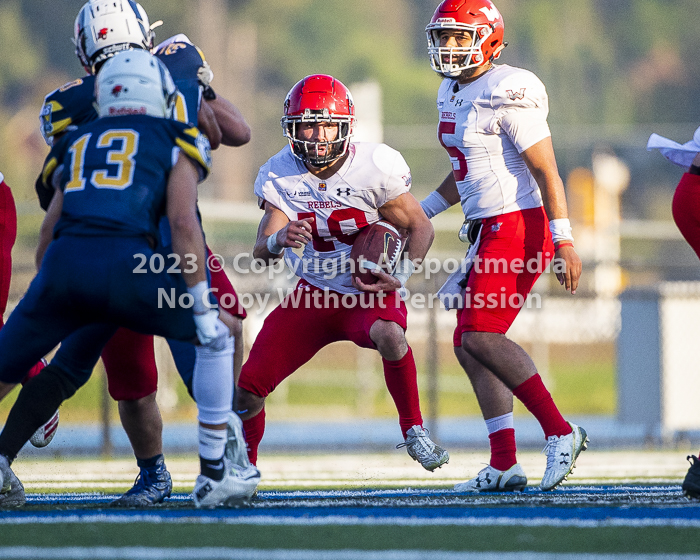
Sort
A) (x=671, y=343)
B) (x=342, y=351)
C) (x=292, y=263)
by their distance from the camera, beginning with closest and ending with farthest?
Result: (x=292, y=263) < (x=671, y=343) < (x=342, y=351)

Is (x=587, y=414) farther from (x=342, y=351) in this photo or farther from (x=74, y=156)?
(x=74, y=156)

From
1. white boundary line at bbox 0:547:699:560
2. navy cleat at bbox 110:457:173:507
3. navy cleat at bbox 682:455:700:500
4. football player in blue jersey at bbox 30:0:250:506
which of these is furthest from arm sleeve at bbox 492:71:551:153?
white boundary line at bbox 0:547:699:560

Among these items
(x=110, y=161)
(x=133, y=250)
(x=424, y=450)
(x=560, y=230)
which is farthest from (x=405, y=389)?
(x=110, y=161)

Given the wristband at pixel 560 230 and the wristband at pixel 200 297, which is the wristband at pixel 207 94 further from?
the wristband at pixel 560 230

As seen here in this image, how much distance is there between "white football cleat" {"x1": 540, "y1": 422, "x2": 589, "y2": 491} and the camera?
4.11 m

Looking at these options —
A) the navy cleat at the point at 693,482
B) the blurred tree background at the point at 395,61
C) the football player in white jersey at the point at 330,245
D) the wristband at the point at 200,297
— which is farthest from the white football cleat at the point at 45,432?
the blurred tree background at the point at 395,61

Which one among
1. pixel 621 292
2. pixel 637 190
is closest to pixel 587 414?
pixel 621 292

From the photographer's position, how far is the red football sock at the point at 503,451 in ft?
14.1

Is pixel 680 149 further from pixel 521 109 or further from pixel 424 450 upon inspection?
pixel 424 450

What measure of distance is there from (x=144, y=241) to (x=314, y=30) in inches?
1197

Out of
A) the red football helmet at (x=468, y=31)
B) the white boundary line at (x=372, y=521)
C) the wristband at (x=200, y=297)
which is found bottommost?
the white boundary line at (x=372, y=521)

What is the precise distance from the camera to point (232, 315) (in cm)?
405

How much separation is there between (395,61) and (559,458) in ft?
92.6

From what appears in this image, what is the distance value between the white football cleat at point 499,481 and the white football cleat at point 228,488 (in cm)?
110
